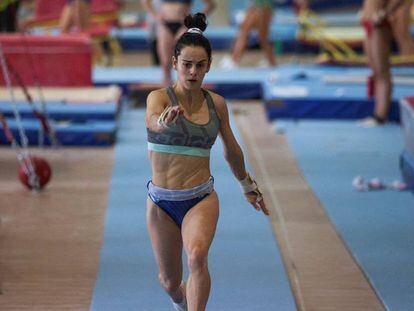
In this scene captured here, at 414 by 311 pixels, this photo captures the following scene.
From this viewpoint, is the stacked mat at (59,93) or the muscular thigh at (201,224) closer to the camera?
the muscular thigh at (201,224)

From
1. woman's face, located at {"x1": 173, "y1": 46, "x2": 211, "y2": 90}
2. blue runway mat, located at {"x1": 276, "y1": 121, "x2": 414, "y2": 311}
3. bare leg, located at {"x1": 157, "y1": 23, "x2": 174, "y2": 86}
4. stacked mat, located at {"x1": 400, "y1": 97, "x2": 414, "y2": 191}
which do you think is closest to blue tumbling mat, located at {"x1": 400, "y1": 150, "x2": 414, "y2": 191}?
stacked mat, located at {"x1": 400, "y1": 97, "x2": 414, "y2": 191}

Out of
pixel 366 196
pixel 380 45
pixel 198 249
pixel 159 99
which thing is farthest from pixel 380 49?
pixel 198 249

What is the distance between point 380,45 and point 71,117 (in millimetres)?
3230

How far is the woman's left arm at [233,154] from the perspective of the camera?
4.14 m

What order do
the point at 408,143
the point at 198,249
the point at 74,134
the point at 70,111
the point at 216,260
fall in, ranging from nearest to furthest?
the point at 198,249 → the point at 216,260 → the point at 408,143 → the point at 74,134 → the point at 70,111

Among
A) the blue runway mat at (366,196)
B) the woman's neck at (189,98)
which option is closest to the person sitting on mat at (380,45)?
the blue runway mat at (366,196)

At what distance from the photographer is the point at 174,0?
33.0 ft

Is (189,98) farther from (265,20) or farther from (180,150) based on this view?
(265,20)

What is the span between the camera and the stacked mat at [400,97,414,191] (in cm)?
729

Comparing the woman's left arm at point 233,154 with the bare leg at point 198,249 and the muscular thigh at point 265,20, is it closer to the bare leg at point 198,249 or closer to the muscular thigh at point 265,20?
the bare leg at point 198,249

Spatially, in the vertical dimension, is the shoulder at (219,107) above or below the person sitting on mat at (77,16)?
above

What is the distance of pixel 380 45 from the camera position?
9.39 meters

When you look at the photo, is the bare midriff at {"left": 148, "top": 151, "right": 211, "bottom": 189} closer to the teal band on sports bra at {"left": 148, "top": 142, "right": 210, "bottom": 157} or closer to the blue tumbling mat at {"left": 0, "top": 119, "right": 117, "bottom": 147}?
the teal band on sports bra at {"left": 148, "top": 142, "right": 210, "bottom": 157}

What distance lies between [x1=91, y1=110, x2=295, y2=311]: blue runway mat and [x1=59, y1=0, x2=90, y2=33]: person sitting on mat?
5.45 m
